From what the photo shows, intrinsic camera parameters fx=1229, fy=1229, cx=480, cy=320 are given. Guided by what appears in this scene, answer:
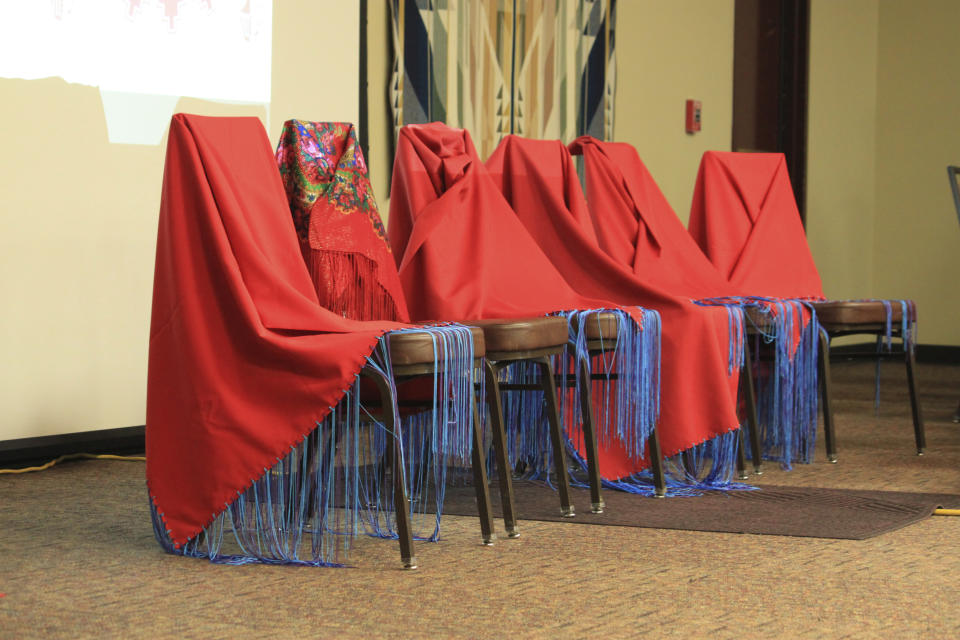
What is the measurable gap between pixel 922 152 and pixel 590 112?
2984 mm

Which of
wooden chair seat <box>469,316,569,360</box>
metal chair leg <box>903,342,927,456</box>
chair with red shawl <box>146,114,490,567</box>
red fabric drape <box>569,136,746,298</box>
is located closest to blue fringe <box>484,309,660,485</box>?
wooden chair seat <box>469,316,569,360</box>

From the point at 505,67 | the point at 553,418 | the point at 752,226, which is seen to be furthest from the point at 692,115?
the point at 553,418

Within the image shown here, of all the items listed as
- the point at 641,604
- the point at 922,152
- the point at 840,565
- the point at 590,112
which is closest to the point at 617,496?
the point at 840,565

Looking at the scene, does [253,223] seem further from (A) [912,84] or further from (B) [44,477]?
(A) [912,84]

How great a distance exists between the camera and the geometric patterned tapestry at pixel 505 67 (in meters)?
4.45

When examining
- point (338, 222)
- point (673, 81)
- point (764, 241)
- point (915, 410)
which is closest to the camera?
point (338, 222)

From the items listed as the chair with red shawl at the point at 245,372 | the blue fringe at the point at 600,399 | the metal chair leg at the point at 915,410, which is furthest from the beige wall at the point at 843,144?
the chair with red shawl at the point at 245,372

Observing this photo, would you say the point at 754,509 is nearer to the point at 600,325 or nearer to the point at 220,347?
the point at 600,325

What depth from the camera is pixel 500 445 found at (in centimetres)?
239

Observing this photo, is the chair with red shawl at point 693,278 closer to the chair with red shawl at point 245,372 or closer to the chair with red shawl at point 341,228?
the chair with red shawl at point 341,228

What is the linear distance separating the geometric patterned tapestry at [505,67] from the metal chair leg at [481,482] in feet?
7.53

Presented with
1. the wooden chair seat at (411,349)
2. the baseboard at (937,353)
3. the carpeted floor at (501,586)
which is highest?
the wooden chair seat at (411,349)

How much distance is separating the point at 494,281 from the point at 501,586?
106 cm

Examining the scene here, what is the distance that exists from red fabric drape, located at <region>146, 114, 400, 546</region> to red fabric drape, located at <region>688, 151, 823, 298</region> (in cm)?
180
